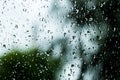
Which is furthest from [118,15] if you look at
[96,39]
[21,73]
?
[21,73]

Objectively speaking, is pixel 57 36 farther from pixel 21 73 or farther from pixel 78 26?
pixel 21 73

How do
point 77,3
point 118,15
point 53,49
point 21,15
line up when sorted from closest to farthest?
point 118,15 < point 77,3 < point 53,49 < point 21,15

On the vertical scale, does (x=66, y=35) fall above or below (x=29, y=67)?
above

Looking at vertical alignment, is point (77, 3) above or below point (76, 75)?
above

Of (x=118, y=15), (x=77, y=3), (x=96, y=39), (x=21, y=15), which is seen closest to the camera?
(x=118, y=15)

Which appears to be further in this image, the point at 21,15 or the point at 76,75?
the point at 21,15

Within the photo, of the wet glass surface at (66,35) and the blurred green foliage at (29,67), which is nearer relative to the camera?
the wet glass surface at (66,35)

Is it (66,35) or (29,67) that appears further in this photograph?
(29,67)

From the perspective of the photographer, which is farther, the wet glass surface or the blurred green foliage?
the blurred green foliage
